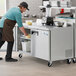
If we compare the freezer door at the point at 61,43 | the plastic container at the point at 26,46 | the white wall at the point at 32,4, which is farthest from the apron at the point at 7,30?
the white wall at the point at 32,4

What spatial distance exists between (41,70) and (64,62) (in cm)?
80

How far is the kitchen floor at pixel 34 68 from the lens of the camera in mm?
4809

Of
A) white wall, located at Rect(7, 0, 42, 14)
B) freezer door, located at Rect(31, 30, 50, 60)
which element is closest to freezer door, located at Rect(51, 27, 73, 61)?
freezer door, located at Rect(31, 30, 50, 60)

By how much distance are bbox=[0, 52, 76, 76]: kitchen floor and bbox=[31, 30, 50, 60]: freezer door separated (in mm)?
212

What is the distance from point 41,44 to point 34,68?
0.49m

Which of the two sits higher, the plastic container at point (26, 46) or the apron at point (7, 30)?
the apron at point (7, 30)

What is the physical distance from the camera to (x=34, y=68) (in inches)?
203

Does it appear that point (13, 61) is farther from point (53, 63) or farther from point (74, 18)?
point (74, 18)

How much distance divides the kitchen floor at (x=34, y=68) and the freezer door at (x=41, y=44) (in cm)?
21

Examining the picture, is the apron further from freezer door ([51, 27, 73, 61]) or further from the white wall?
the white wall

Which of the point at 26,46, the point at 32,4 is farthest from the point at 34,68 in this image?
the point at 32,4

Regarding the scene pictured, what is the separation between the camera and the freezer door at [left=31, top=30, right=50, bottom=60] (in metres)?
5.20

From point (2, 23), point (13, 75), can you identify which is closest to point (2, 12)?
point (2, 23)

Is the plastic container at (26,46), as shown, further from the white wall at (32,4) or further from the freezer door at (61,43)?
the white wall at (32,4)
